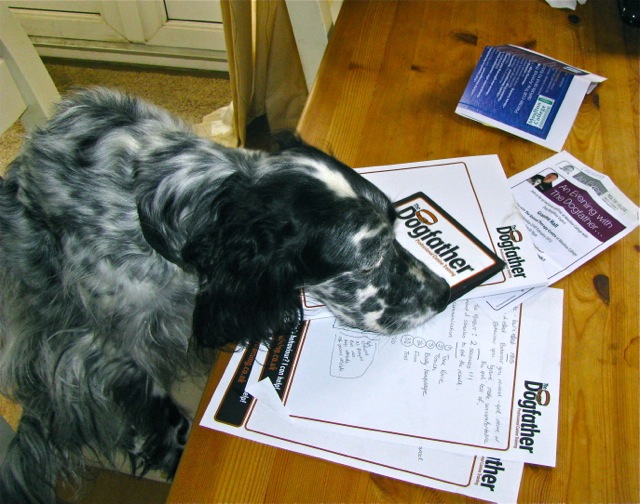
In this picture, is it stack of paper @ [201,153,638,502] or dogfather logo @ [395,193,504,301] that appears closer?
stack of paper @ [201,153,638,502]

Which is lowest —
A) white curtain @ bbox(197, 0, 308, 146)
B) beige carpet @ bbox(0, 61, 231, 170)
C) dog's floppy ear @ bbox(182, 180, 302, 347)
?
beige carpet @ bbox(0, 61, 231, 170)

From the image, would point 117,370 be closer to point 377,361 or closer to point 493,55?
point 377,361

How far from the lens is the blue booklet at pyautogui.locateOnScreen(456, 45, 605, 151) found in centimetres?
124

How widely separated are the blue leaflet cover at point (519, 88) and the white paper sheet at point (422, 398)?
46cm

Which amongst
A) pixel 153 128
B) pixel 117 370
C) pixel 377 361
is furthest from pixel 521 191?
pixel 117 370

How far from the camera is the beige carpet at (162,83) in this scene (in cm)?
260

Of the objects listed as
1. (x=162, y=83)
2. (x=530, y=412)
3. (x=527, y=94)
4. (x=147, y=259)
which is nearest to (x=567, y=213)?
(x=527, y=94)

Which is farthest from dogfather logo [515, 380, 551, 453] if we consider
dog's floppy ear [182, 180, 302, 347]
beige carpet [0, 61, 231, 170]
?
beige carpet [0, 61, 231, 170]

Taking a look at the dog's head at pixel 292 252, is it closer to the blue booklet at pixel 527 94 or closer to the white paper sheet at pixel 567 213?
the white paper sheet at pixel 567 213

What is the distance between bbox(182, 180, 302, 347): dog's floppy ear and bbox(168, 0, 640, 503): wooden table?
0.30 ft

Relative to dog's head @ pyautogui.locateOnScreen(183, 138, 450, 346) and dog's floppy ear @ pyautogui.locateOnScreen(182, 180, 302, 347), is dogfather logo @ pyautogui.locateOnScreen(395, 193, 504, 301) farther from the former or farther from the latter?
dog's floppy ear @ pyautogui.locateOnScreen(182, 180, 302, 347)

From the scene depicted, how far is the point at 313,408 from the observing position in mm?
858

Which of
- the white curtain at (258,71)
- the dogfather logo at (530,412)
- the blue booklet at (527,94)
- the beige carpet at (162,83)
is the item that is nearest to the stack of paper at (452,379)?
the dogfather logo at (530,412)

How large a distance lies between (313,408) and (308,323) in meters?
0.18
